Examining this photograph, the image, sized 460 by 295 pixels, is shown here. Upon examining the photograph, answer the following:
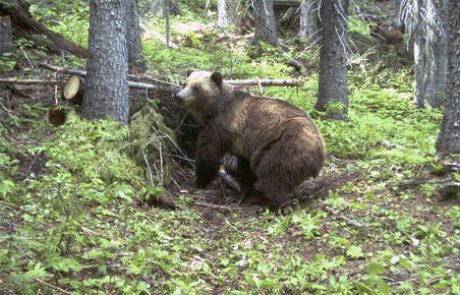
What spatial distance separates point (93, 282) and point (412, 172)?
4.65m

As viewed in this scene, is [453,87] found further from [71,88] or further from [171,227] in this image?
[71,88]

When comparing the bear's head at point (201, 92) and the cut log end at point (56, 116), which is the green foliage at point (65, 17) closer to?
the cut log end at point (56, 116)

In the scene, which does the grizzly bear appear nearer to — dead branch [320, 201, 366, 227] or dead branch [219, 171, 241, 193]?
dead branch [219, 171, 241, 193]

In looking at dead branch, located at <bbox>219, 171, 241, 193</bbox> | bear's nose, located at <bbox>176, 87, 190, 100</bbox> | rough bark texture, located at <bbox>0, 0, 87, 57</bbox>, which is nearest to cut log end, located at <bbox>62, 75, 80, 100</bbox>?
bear's nose, located at <bbox>176, 87, 190, 100</bbox>

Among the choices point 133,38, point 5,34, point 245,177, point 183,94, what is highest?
point 133,38

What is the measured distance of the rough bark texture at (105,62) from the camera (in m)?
7.36

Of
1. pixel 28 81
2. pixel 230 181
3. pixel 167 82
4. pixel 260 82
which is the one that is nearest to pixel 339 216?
pixel 230 181

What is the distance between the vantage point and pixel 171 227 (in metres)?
6.17

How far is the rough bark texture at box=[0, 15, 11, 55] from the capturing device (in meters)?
8.71

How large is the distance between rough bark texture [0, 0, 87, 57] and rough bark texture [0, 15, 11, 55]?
306 millimetres

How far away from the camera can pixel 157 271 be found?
15.5 feet

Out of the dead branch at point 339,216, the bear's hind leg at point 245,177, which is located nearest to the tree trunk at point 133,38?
the bear's hind leg at point 245,177

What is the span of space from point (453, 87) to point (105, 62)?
15.9ft

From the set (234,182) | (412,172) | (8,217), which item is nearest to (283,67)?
(234,182)
